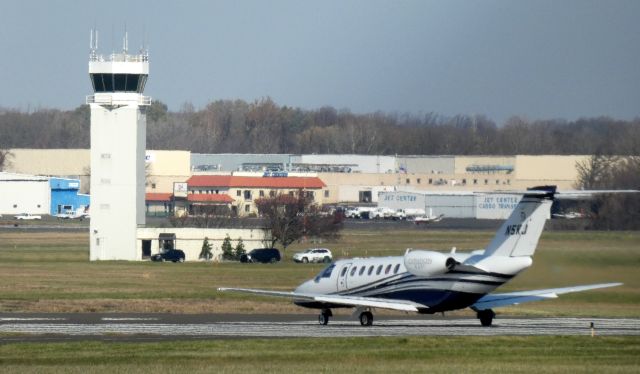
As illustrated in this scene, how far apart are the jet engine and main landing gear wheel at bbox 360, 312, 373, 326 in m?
3.29

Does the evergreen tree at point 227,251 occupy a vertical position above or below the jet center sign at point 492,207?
below

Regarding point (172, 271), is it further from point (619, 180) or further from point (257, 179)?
point (257, 179)

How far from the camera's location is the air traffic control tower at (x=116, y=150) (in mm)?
105500

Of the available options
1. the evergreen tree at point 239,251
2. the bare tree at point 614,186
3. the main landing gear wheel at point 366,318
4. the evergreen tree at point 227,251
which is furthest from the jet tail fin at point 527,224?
the evergreen tree at point 227,251

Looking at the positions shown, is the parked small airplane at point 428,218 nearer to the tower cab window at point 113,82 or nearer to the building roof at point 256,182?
the building roof at point 256,182

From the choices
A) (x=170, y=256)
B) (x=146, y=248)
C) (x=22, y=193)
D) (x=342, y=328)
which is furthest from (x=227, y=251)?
(x=22, y=193)

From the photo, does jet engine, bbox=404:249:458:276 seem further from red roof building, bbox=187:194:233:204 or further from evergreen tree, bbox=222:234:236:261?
red roof building, bbox=187:194:233:204

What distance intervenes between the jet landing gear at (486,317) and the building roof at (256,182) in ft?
378

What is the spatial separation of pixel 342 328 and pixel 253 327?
3.23 metres

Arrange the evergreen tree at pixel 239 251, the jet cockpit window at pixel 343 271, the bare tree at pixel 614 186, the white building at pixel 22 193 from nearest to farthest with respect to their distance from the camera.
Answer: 1. the jet cockpit window at pixel 343 271
2. the bare tree at pixel 614 186
3. the evergreen tree at pixel 239 251
4. the white building at pixel 22 193

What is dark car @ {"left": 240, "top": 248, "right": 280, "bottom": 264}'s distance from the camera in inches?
3986

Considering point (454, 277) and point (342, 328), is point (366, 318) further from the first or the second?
point (454, 277)

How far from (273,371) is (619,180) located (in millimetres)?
69596

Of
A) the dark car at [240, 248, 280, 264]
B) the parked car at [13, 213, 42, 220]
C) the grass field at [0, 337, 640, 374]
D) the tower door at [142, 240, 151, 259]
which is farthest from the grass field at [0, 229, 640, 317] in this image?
the parked car at [13, 213, 42, 220]
